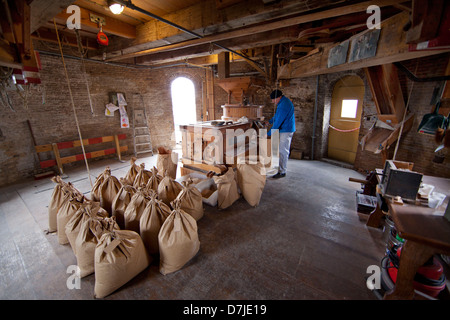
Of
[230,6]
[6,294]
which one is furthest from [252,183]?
[6,294]

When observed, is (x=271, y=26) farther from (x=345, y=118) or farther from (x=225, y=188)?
(x=345, y=118)

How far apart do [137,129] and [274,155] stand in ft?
17.7

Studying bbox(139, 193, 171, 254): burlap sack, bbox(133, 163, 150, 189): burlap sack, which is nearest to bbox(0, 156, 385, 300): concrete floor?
bbox(139, 193, 171, 254): burlap sack

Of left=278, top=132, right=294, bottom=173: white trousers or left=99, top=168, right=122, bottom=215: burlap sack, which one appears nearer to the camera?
left=99, top=168, right=122, bottom=215: burlap sack

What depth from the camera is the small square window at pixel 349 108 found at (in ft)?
18.6

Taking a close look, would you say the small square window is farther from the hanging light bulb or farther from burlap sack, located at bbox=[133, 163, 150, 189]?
the hanging light bulb

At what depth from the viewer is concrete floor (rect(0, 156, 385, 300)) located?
196 centimetres

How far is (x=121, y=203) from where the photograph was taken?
8.86 feet

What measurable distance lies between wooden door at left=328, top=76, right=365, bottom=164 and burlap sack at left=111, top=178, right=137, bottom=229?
5940 millimetres

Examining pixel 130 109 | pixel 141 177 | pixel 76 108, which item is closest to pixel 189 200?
pixel 141 177

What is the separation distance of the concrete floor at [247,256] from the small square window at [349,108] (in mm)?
3186

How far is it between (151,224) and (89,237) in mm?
608

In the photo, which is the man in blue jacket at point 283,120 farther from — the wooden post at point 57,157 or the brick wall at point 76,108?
the wooden post at point 57,157

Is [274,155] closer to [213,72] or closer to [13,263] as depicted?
[213,72]
